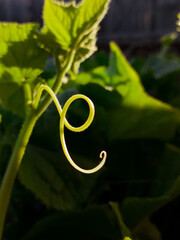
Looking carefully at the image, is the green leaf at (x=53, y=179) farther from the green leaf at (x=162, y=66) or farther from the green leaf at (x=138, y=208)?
the green leaf at (x=162, y=66)

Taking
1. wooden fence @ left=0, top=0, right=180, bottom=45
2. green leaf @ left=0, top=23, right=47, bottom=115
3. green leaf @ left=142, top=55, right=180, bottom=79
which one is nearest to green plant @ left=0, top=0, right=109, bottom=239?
green leaf @ left=0, top=23, right=47, bottom=115

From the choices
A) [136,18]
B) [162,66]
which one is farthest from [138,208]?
[136,18]

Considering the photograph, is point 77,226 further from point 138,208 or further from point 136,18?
point 136,18

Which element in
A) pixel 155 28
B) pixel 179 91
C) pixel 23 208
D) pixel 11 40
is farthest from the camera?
pixel 155 28

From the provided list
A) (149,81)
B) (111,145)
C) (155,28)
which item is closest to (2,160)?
(111,145)

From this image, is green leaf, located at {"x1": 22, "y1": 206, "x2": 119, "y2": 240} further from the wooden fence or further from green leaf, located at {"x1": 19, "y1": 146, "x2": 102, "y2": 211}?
the wooden fence

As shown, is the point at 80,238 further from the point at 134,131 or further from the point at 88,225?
the point at 134,131
